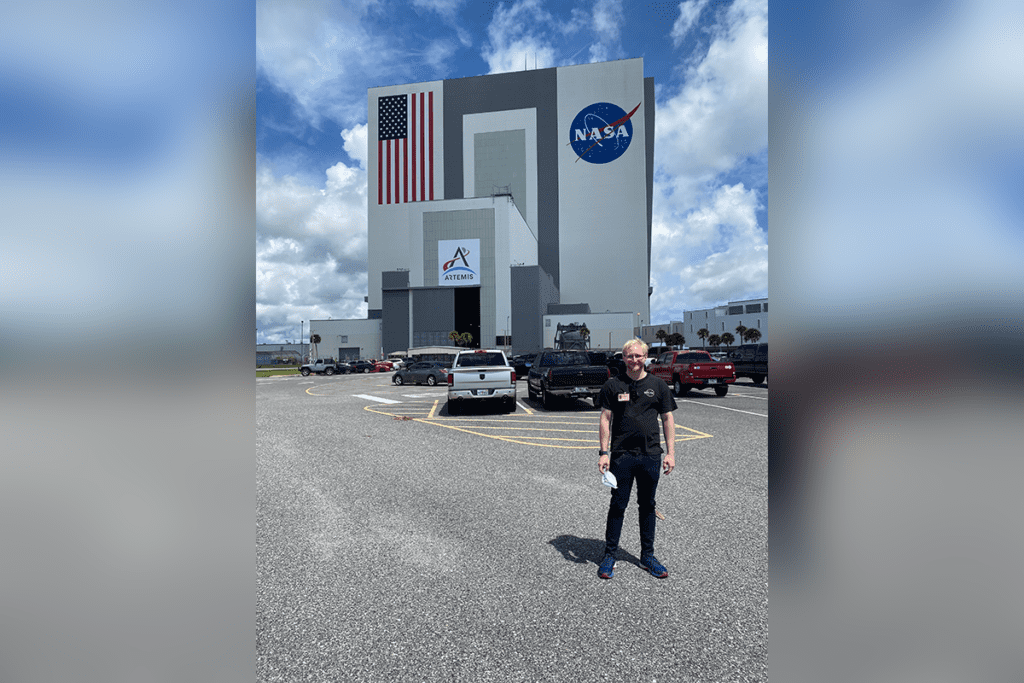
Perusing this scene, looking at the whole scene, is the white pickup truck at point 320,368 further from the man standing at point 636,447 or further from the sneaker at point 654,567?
the sneaker at point 654,567

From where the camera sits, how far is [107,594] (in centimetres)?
183

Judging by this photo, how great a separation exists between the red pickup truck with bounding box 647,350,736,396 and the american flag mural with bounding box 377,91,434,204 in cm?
6950

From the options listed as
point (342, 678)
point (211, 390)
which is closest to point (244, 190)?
point (211, 390)

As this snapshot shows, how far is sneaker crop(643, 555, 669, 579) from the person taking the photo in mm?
3664

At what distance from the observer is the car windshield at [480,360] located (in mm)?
14188

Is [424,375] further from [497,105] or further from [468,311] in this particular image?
[497,105]

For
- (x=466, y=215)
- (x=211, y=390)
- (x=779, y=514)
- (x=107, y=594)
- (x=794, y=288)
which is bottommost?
(x=107, y=594)

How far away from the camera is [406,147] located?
79.6m

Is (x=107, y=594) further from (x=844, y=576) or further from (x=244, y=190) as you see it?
(x=844, y=576)

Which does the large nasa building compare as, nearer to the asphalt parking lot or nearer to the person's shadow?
the asphalt parking lot

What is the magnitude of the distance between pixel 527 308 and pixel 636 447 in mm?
68514

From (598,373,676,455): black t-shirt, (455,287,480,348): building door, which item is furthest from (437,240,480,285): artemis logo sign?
(598,373,676,455): black t-shirt

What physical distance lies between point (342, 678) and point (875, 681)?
2542mm

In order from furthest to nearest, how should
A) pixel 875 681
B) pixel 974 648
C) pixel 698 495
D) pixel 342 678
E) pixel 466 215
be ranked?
pixel 466 215 → pixel 698 495 → pixel 342 678 → pixel 974 648 → pixel 875 681
